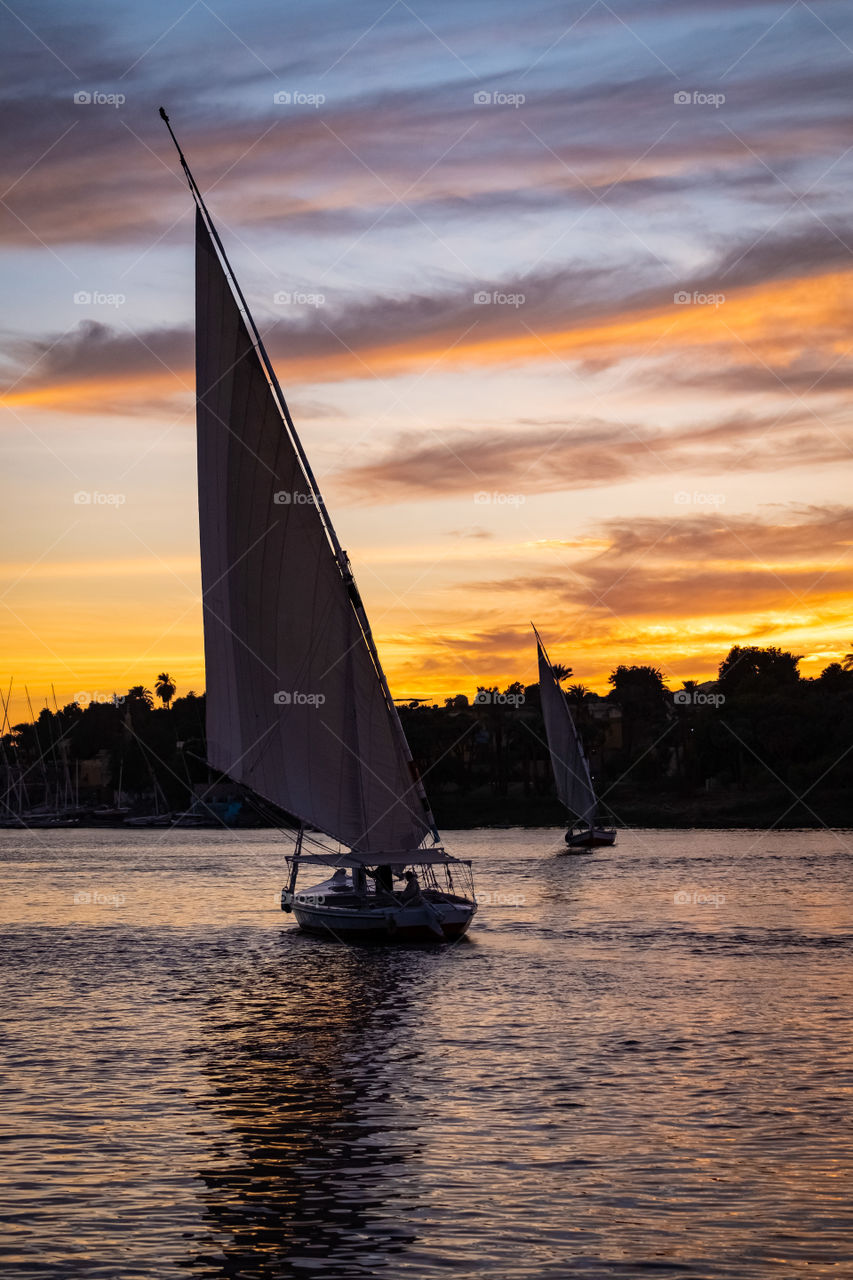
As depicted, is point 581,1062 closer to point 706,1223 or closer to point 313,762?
point 706,1223

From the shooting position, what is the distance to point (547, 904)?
73062 mm

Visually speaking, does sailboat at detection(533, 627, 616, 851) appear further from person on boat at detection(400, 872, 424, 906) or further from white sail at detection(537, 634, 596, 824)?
person on boat at detection(400, 872, 424, 906)

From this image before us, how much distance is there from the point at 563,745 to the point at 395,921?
6889 cm

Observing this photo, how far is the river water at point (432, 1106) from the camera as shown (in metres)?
16.7

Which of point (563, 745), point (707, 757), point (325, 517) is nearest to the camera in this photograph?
point (325, 517)

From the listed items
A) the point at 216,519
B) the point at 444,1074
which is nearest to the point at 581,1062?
the point at 444,1074

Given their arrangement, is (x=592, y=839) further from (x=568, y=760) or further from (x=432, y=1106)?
(x=432, y=1106)

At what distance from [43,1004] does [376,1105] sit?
54.6 feet

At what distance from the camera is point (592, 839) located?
124188mm

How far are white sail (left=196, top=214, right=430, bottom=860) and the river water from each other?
5405 millimetres

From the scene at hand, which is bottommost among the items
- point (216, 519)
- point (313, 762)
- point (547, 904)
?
point (547, 904)

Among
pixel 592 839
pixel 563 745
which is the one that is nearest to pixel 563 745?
pixel 563 745

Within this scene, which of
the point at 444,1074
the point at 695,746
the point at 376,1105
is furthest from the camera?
the point at 695,746

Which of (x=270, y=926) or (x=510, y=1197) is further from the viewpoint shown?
(x=270, y=926)
